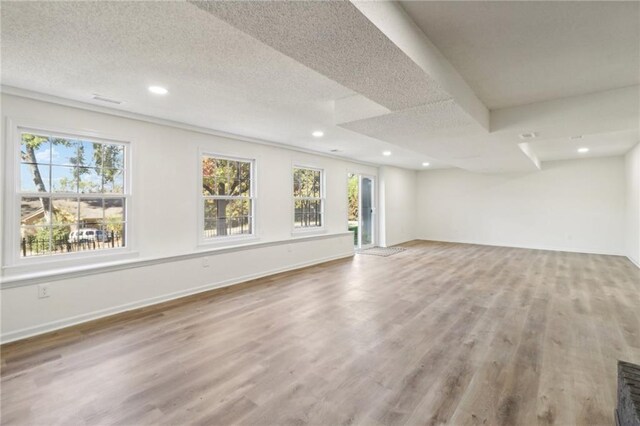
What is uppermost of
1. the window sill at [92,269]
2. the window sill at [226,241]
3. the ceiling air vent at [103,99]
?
the ceiling air vent at [103,99]

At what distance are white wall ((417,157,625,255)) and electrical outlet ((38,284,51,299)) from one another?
9851mm

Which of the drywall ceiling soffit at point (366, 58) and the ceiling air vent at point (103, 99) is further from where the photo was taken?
the ceiling air vent at point (103, 99)

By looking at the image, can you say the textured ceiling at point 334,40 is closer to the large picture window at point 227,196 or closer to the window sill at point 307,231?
the large picture window at point 227,196

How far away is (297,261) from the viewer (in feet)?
19.8

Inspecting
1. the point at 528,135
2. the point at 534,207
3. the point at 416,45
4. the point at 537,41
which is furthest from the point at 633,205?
the point at 416,45

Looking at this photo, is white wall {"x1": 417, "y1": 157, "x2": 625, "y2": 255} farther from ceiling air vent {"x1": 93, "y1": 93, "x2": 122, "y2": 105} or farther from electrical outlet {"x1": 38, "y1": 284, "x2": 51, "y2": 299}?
electrical outlet {"x1": 38, "y1": 284, "x2": 51, "y2": 299}

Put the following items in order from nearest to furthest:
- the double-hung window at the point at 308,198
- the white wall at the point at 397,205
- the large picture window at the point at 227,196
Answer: the large picture window at the point at 227,196
the double-hung window at the point at 308,198
the white wall at the point at 397,205

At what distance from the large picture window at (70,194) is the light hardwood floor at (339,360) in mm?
996

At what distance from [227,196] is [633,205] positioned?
316 inches

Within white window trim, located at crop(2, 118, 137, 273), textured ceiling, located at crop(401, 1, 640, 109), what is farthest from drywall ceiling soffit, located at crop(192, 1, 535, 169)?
white window trim, located at crop(2, 118, 137, 273)

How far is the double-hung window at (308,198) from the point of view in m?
6.26

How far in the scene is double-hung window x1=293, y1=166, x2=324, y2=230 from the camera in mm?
6258

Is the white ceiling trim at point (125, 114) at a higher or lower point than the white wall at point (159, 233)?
higher

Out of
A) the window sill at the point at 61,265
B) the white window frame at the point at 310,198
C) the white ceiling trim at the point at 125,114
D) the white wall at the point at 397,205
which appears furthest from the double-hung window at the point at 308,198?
the window sill at the point at 61,265
